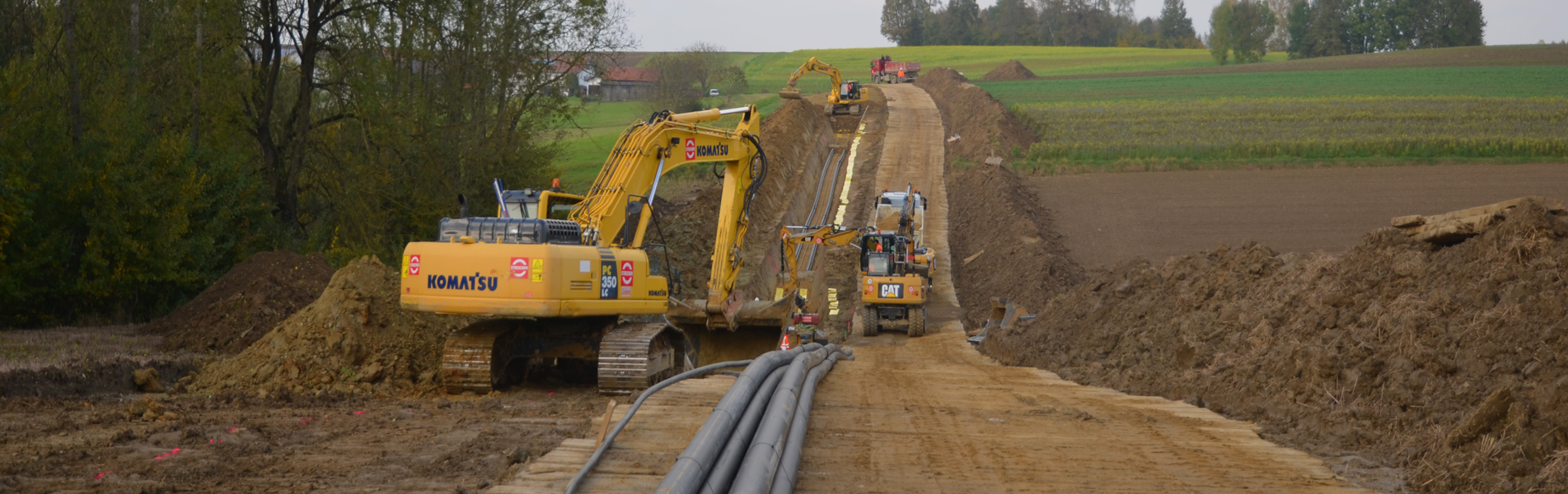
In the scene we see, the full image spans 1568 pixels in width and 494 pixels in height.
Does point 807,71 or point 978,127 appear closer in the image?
point 978,127

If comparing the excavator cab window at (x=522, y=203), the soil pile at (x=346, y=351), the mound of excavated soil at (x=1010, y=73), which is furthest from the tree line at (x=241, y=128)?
the mound of excavated soil at (x=1010, y=73)

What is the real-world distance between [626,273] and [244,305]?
7.53 meters

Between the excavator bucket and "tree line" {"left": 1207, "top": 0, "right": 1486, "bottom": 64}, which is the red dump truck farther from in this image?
the excavator bucket

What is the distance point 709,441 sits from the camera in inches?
220

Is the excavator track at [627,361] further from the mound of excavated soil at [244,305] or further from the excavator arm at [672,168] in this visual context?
the mound of excavated soil at [244,305]

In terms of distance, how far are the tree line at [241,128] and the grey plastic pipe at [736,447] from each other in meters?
15.0

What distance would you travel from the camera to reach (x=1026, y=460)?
273 inches

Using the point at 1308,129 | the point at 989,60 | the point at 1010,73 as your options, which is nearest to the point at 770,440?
the point at 1308,129

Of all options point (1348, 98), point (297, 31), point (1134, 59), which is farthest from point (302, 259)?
point (1134, 59)

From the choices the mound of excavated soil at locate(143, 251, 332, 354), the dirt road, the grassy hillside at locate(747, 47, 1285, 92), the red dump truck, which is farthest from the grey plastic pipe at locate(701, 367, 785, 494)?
the grassy hillside at locate(747, 47, 1285, 92)

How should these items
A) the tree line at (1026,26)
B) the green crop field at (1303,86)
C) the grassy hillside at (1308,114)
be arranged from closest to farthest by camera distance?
1. the grassy hillside at (1308,114)
2. the green crop field at (1303,86)
3. the tree line at (1026,26)

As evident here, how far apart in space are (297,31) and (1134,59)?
329 ft

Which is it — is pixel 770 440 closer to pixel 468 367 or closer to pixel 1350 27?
pixel 468 367

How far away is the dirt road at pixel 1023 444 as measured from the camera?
631 centimetres
